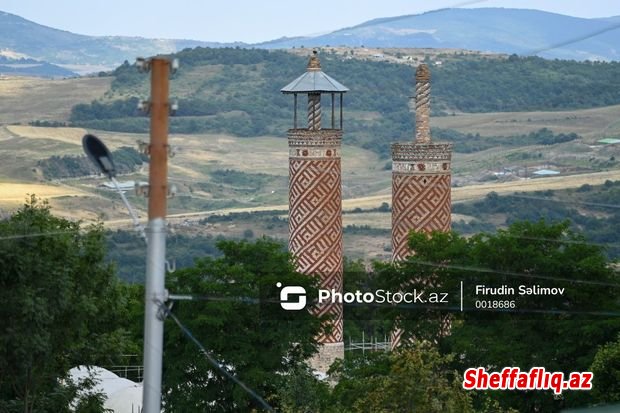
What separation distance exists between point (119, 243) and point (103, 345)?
271 ft

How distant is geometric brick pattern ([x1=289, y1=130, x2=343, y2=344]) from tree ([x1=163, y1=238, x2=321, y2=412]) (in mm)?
3185

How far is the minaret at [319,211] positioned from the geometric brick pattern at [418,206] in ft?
5.42

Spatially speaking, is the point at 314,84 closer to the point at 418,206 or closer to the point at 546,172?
the point at 418,206

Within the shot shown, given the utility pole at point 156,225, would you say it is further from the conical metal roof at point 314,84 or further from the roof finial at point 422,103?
the conical metal roof at point 314,84

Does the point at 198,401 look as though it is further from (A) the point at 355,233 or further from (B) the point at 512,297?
(A) the point at 355,233

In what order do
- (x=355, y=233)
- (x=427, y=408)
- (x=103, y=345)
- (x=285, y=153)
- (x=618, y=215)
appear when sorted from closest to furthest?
(x=427, y=408) < (x=103, y=345) < (x=618, y=215) < (x=355, y=233) < (x=285, y=153)

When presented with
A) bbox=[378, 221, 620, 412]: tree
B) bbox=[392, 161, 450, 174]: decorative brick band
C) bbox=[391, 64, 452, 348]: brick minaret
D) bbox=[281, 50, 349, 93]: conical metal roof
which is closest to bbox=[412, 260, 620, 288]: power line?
bbox=[378, 221, 620, 412]: tree

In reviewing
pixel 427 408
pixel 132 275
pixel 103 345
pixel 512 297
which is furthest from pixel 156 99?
pixel 132 275

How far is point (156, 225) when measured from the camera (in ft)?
66.6

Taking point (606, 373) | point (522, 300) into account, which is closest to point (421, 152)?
point (522, 300)

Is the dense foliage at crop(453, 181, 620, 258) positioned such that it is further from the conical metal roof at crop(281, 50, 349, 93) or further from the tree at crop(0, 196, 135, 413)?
the tree at crop(0, 196, 135, 413)

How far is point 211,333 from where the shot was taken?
43188 millimetres

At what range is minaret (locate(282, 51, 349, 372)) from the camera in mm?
48781

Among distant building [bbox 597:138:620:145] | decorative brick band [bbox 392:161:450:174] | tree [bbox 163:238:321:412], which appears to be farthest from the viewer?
distant building [bbox 597:138:620:145]
